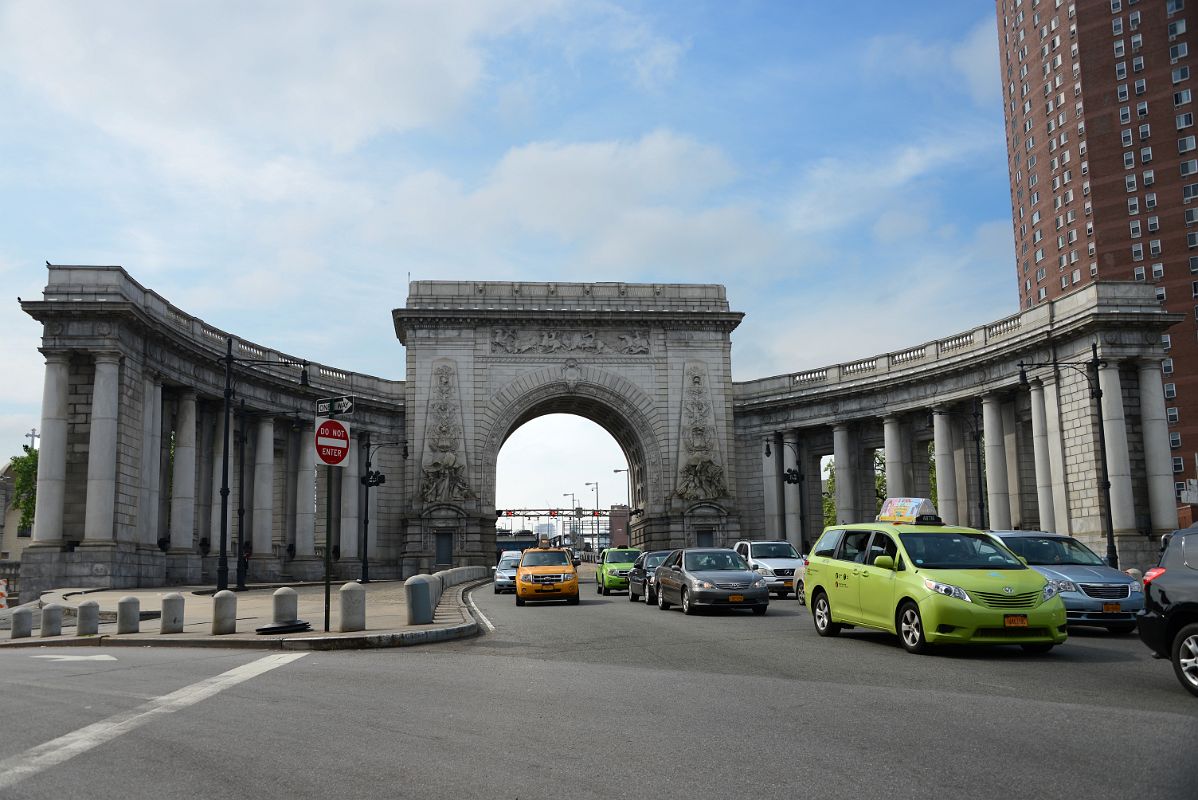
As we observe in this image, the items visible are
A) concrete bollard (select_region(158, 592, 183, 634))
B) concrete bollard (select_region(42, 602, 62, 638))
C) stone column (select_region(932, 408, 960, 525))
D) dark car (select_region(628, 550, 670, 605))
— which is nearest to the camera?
concrete bollard (select_region(158, 592, 183, 634))

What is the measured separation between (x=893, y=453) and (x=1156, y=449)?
14787 mm

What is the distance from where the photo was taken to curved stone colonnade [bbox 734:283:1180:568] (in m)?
37.8

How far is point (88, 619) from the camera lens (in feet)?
61.2

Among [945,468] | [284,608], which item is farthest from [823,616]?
[945,468]

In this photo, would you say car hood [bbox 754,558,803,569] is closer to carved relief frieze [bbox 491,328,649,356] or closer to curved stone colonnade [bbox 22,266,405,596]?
curved stone colonnade [bbox 22,266,405,596]

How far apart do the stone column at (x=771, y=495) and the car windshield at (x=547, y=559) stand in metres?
31.0

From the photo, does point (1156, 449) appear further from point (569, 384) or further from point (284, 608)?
point (284, 608)

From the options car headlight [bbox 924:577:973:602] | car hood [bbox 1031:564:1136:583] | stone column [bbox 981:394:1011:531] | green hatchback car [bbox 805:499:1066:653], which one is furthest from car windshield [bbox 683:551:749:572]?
stone column [bbox 981:394:1011:531]

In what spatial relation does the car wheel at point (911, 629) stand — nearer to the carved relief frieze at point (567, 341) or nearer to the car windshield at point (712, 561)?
the car windshield at point (712, 561)

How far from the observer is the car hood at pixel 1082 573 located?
16203 millimetres

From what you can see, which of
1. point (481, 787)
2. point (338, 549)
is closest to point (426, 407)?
point (338, 549)

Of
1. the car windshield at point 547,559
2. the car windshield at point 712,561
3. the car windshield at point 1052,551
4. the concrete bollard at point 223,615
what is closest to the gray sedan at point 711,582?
the car windshield at point 712,561

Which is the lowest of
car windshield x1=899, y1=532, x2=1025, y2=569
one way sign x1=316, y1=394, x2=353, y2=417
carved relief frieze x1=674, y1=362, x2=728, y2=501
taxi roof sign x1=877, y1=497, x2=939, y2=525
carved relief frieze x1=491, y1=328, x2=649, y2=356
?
car windshield x1=899, y1=532, x2=1025, y2=569

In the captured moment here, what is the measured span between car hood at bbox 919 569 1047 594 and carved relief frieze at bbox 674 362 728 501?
44536mm
